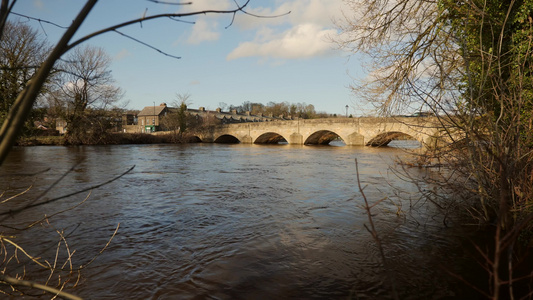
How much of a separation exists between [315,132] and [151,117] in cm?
4536

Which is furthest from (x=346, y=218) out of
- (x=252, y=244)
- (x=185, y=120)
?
(x=185, y=120)

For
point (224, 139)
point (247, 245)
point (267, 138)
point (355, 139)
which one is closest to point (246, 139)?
point (267, 138)

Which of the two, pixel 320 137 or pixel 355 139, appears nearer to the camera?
pixel 355 139

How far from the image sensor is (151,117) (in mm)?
69812

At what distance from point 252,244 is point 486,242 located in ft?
11.1

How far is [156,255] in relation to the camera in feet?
14.8

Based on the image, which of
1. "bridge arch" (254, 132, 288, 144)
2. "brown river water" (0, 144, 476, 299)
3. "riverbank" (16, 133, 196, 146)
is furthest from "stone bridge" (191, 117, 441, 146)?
"brown river water" (0, 144, 476, 299)

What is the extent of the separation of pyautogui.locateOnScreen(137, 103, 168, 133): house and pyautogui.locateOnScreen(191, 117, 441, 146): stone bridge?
980 inches

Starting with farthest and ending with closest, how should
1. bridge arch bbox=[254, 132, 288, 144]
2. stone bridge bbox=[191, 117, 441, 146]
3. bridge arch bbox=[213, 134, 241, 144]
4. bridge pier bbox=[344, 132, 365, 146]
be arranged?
bridge arch bbox=[213, 134, 241, 144]
bridge arch bbox=[254, 132, 288, 144]
bridge pier bbox=[344, 132, 365, 146]
stone bridge bbox=[191, 117, 441, 146]

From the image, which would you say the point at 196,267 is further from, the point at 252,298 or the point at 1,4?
the point at 1,4

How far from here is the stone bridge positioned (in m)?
27.3

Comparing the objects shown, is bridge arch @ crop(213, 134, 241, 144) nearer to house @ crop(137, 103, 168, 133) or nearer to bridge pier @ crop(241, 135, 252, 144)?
bridge pier @ crop(241, 135, 252, 144)

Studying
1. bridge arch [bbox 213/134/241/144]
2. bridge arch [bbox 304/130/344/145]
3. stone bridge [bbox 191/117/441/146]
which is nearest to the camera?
stone bridge [bbox 191/117/441/146]

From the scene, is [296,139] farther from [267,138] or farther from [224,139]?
[224,139]
